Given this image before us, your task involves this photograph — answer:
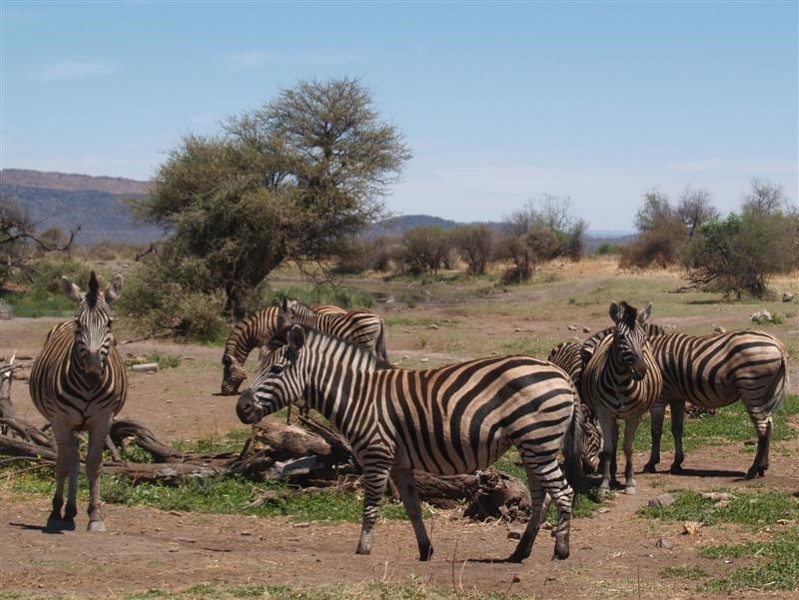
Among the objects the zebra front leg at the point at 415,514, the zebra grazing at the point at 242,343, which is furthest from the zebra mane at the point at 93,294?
the zebra grazing at the point at 242,343

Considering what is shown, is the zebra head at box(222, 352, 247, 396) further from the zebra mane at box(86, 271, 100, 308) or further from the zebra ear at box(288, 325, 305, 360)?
the zebra ear at box(288, 325, 305, 360)

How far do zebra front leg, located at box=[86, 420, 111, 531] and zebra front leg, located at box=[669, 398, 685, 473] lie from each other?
632cm

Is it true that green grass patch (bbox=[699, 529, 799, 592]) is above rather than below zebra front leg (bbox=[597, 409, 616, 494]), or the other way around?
below

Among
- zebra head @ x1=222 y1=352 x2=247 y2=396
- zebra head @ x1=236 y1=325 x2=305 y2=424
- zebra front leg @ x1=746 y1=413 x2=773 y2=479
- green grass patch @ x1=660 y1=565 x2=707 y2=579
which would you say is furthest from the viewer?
zebra head @ x1=222 y1=352 x2=247 y2=396

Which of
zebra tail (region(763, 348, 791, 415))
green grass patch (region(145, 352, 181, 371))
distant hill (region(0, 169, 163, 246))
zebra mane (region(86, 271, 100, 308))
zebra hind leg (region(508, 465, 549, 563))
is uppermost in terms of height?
distant hill (region(0, 169, 163, 246))

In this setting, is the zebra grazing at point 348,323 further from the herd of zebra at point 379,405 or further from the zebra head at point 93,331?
the zebra head at point 93,331

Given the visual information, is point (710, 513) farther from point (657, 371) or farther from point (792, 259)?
point (792, 259)

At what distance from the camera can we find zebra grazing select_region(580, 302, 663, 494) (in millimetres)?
10906

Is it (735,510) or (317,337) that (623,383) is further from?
(317,337)

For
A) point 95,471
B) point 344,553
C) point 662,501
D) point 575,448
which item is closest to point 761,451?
point 662,501

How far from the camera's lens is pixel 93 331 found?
8.41 meters

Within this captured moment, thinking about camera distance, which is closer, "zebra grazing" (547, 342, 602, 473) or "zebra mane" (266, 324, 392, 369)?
"zebra mane" (266, 324, 392, 369)

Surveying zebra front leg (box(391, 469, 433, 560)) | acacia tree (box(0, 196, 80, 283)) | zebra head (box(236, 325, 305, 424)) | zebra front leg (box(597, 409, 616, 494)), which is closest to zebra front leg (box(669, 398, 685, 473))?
zebra front leg (box(597, 409, 616, 494))

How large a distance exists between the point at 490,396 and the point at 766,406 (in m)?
5.31
